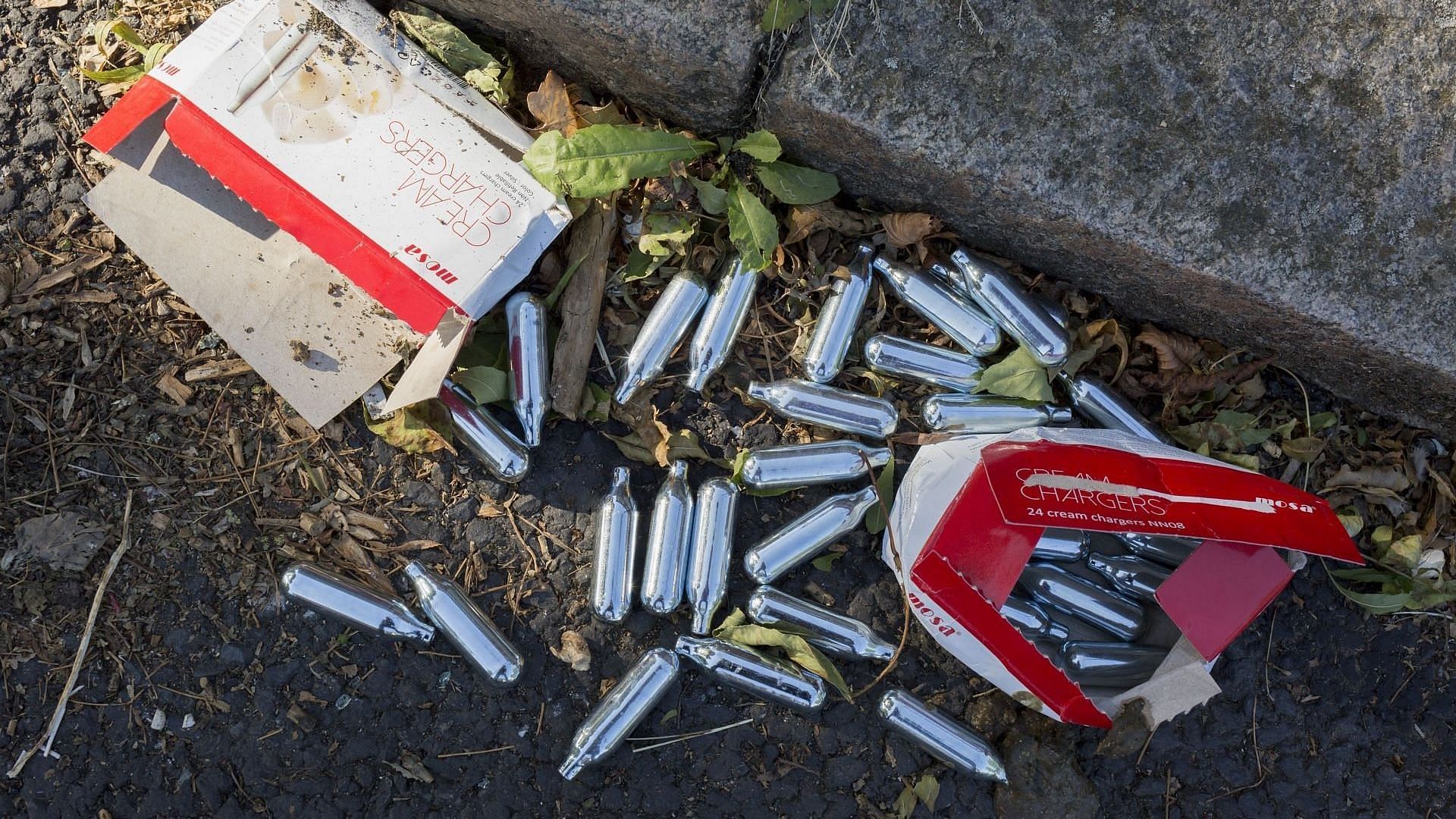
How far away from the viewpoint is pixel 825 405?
9.24ft

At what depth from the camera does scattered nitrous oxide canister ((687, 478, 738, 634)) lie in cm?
272

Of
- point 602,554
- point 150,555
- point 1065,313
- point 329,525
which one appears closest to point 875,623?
point 602,554

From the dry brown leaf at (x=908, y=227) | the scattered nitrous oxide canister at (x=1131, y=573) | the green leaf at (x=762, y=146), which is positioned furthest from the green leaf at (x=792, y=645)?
the green leaf at (x=762, y=146)

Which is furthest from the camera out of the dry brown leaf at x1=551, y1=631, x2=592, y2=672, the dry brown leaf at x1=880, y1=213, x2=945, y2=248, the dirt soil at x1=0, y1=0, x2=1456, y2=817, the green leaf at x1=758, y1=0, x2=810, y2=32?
the dry brown leaf at x1=880, y1=213, x2=945, y2=248

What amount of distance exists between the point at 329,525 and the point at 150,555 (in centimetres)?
48

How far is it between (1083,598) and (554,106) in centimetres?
210

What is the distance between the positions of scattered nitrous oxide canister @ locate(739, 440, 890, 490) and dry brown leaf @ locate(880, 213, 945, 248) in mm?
620

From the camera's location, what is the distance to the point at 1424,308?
104 inches

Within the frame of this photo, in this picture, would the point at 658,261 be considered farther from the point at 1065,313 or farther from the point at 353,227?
the point at 1065,313

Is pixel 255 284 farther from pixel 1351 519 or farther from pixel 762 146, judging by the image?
pixel 1351 519

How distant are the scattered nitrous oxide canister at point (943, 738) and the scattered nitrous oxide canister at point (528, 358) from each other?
50.7 inches

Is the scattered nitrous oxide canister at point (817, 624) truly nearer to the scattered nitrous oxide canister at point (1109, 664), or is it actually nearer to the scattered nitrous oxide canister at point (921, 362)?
the scattered nitrous oxide canister at point (1109, 664)

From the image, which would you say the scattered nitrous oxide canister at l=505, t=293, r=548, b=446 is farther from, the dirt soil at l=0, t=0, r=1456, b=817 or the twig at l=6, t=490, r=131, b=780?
the twig at l=6, t=490, r=131, b=780

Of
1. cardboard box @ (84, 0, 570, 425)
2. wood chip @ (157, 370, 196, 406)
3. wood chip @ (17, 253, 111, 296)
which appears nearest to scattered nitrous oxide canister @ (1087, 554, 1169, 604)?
cardboard box @ (84, 0, 570, 425)
